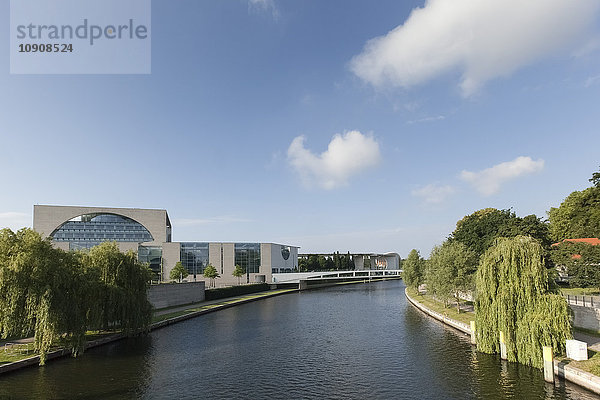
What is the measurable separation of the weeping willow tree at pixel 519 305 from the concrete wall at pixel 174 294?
4948 centimetres

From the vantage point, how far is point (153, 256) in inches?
4368

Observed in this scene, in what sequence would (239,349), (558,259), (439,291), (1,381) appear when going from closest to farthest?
(1,381) < (239,349) < (558,259) < (439,291)

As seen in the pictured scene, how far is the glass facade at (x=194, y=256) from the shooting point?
114 meters

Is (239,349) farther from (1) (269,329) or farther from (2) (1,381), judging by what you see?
(2) (1,381)

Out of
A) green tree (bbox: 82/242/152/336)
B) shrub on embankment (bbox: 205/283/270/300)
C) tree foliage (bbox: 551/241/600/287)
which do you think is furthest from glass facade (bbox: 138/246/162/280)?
tree foliage (bbox: 551/241/600/287)

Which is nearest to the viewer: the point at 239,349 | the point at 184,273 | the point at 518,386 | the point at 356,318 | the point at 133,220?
the point at 518,386

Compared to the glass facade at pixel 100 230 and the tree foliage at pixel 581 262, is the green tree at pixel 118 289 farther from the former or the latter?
the glass facade at pixel 100 230

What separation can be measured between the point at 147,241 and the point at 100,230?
1335cm

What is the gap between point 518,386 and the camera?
2386cm

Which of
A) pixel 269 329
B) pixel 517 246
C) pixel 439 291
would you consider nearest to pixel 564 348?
pixel 517 246

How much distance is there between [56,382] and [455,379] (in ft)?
93.3

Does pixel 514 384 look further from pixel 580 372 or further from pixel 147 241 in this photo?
pixel 147 241

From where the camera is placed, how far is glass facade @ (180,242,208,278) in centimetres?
11407

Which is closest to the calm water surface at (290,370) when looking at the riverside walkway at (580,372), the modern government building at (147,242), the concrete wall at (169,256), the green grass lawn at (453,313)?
the riverside walkway at (580,372)
